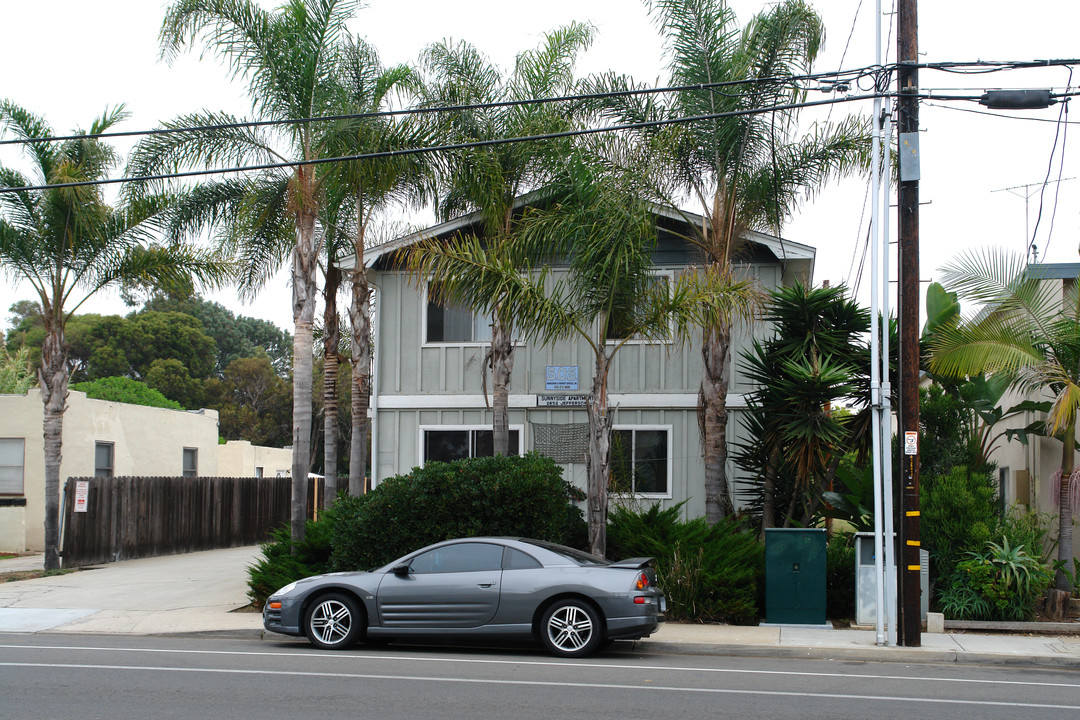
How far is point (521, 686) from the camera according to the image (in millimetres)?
8672

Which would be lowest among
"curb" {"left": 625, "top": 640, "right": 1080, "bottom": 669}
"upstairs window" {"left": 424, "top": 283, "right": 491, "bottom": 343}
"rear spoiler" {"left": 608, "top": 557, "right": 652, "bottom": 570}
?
"curb" {"left": 625, "top": 640, "right": 1080, "bottom": 669}

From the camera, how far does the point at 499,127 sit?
53.5 feet

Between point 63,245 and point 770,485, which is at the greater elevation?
point 63,245

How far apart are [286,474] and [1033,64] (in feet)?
110

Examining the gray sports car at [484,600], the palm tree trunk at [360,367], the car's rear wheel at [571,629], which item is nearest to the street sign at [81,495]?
the palm tree trunk at [360,367]

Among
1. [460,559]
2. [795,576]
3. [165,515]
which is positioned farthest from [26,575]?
[795,576]

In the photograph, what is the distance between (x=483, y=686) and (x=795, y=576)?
5.73 metres

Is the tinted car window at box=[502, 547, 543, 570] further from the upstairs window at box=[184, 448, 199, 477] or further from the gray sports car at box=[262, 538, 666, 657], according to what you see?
the upstairs window at box=[184, 448, 199, 477]

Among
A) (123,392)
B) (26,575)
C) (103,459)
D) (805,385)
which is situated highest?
(123,392)

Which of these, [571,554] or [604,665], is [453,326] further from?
[604,665]

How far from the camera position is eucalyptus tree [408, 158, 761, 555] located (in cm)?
1363

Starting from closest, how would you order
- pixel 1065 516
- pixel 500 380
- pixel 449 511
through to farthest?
pixel 1065 516
pixel 449 511
pixel 500 380

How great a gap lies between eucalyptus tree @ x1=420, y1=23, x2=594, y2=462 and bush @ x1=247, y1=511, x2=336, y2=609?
10.0 ft

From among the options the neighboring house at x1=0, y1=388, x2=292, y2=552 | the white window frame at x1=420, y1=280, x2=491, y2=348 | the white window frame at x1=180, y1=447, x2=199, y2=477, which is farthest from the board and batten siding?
the white window frame at x1=180, y1=447, x2=199, y2=477
